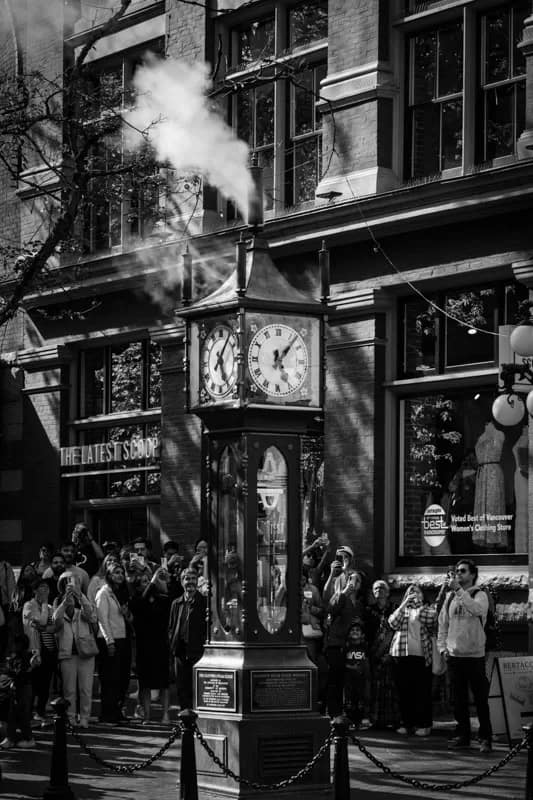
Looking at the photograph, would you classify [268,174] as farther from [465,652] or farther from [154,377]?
[465,652]

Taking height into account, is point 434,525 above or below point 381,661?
above

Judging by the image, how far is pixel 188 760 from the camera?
12164mm

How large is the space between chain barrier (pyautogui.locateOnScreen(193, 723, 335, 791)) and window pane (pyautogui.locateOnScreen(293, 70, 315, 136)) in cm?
1261

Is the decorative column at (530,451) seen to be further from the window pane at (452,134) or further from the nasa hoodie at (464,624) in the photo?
the nasa hoodie at (464,624)

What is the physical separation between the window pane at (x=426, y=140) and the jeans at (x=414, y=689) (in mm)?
6696

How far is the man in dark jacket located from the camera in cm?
1869

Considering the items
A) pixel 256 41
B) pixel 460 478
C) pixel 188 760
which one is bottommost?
pixel 188 760

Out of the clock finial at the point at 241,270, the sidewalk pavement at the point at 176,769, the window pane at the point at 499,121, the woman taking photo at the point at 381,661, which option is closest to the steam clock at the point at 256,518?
the clock finial at the point at 241,270

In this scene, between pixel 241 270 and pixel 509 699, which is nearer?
pixel 241 270

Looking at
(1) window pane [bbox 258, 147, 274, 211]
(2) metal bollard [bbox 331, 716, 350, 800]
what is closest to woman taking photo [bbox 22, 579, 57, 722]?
(1) window pane [bbox 258, 147, 274, 211]

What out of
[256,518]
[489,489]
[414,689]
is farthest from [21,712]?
[489,489]

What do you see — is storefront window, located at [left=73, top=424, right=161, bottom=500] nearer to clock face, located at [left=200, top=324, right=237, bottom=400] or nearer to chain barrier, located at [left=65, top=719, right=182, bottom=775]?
clock face, located at [left=200, top=324, right=237, bottom=400]

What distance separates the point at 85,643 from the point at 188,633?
1.94 metres

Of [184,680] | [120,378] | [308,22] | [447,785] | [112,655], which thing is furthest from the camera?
[120,378]
